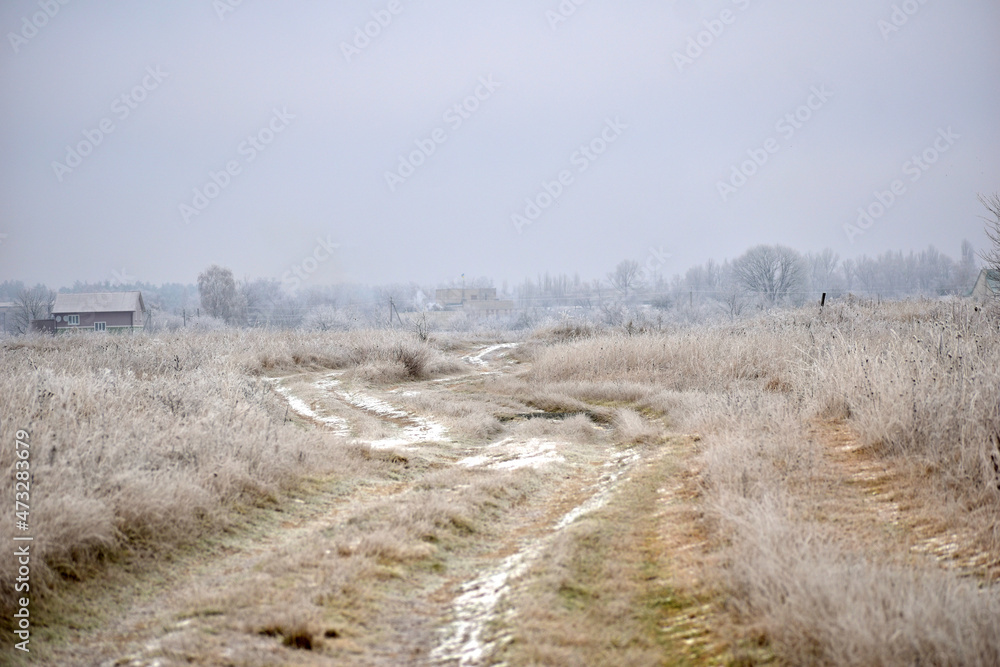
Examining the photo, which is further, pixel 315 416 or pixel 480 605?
pixel 315 416

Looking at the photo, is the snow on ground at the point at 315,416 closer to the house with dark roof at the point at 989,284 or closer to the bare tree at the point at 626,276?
the house with dark roof at the point at 989,284

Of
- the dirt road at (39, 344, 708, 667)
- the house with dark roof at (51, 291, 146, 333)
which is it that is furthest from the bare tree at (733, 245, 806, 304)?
the dirt road at (39, 344, 708, 667)

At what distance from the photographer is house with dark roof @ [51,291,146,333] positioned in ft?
157

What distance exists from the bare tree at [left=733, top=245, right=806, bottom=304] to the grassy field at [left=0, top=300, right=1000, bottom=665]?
54.5 m

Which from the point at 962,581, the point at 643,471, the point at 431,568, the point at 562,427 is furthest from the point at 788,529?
the point at 562,427

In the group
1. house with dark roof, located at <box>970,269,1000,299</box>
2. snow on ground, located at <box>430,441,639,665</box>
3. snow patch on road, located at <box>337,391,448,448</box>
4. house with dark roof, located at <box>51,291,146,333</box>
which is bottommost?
snow on ground, located at <box>430,441,639,665</box>

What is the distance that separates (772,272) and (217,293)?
183ft

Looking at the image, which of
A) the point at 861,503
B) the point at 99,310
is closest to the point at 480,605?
the point at 861,503

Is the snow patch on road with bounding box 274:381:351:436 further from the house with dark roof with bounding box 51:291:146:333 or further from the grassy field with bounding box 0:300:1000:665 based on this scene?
the house with dark roof with bounding box 51:291:146:333

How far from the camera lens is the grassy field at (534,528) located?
11.8ft

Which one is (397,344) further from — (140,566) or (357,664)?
(357,664)

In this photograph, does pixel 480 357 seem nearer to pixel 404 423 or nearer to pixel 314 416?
pixel 314 416

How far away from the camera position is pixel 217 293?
65312mm

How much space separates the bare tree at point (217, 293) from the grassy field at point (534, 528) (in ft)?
191
